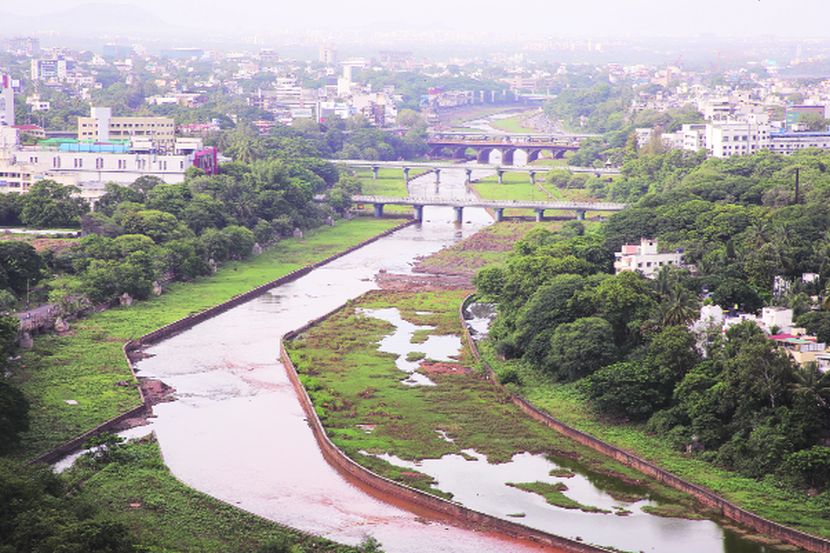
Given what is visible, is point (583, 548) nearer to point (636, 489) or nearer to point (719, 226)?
point (636, 489)

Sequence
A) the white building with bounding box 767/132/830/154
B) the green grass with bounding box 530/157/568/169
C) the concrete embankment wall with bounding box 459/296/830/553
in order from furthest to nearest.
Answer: the green grass with bounding box 530/157/568/169, the white building with bounding box 767/132/830/154, the concrete embankment wall with bounding box 459/296/830/553

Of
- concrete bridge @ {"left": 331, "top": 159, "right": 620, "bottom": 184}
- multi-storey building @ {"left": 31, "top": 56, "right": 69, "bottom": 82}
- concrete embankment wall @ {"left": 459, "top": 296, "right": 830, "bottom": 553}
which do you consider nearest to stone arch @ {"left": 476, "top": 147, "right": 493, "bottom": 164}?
concrete bridge @ {"left": 331, "top": 159, "right": 620, "bottom": 184}

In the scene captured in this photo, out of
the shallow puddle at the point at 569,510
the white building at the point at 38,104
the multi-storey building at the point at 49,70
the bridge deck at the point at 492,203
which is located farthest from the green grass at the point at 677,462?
Result: the multi-storey building at the point at 49,70

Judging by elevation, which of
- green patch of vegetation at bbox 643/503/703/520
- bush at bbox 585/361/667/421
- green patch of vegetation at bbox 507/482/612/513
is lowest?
green patch of vegetation at bbox 507/482/612/513

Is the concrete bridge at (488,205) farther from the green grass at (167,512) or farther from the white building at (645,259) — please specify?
the green grass at (167,512)

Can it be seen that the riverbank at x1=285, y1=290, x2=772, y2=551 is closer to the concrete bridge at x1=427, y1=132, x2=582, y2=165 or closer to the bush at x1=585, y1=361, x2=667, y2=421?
the bush at x1=585, y1=361, x2=667, y2=421

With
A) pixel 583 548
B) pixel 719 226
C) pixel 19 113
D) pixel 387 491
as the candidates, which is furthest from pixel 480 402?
pixel 19 113

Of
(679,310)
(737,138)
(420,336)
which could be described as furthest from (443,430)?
(737,138)
